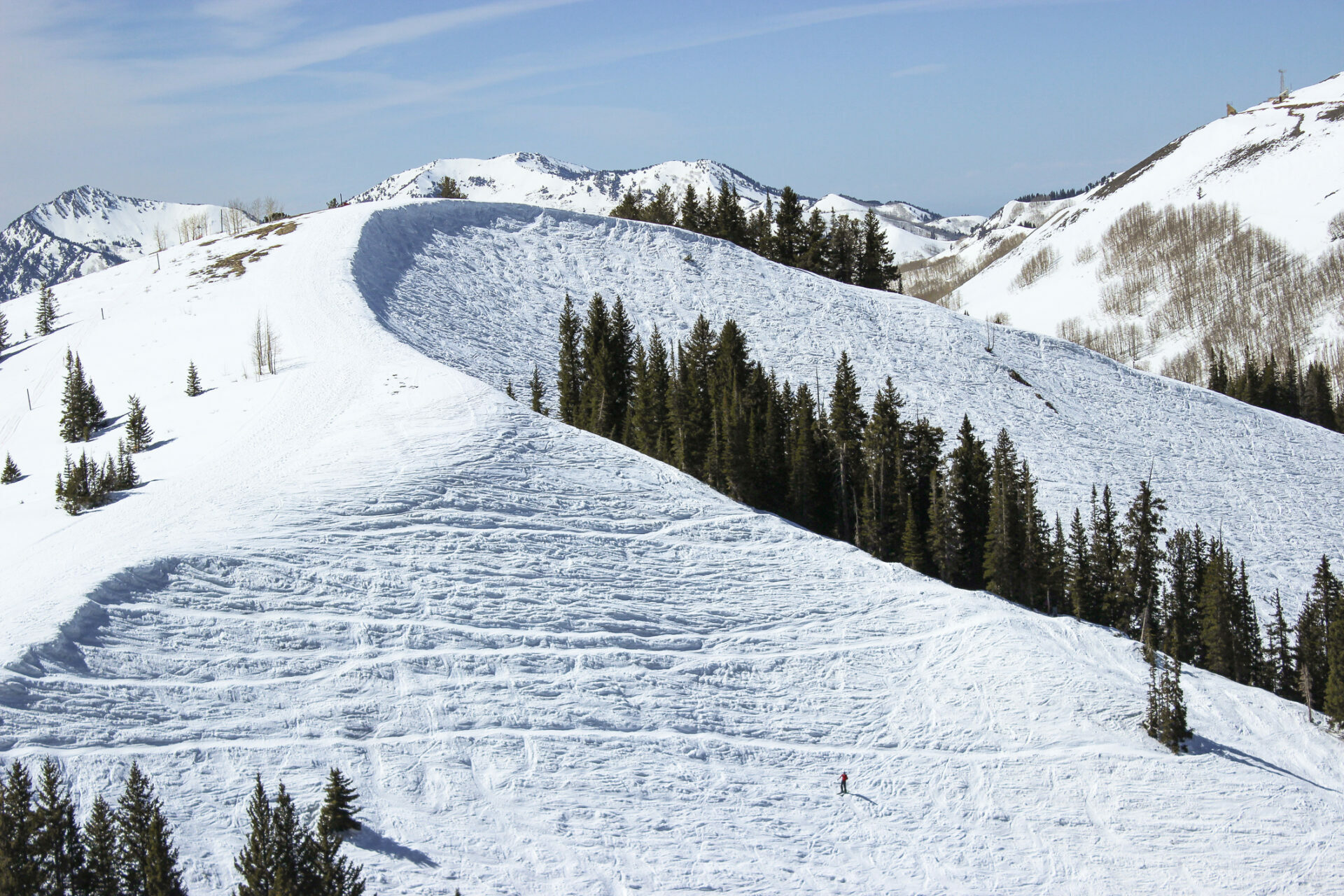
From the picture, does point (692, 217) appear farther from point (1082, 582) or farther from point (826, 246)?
point (1082, 582)

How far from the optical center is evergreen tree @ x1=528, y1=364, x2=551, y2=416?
5962 centimetres

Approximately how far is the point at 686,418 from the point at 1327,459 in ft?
202

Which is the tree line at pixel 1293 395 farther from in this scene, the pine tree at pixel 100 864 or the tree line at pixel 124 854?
the pine tree at pixel 100 864

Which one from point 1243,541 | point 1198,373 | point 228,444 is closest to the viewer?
point 228,444

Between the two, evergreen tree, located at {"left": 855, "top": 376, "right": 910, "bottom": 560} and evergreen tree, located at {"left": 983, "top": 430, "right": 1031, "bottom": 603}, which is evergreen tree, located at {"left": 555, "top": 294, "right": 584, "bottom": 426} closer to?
evergreen tree, located at {"left": 855, "top": 376, "right": 910, "bottom": 560}

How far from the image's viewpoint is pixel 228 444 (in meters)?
42.0

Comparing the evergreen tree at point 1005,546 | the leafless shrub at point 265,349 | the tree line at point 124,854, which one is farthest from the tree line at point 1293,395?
the tree line at point 124,854

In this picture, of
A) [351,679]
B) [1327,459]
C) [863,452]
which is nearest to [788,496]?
[863,452]

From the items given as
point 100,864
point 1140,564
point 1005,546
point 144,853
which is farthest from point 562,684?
point 1140,564

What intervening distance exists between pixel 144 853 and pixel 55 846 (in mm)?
1484

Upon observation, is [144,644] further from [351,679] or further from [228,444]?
[228,444]

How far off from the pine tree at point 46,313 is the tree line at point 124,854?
73948mm

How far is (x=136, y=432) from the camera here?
147 ft

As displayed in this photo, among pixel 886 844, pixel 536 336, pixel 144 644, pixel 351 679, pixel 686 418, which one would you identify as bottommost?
pixel 886 844
